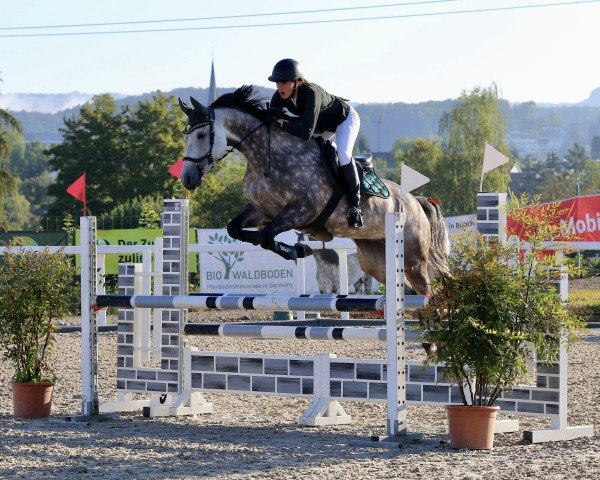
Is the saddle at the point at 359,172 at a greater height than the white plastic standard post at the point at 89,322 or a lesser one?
greater

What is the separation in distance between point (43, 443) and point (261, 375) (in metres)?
1.45

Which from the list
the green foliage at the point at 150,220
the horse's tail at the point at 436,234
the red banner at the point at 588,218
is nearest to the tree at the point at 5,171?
the green foliage at the point at 150,220

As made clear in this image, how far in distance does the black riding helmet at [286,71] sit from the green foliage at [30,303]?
177 cm

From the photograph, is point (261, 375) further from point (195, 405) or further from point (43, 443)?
point (43, 443)

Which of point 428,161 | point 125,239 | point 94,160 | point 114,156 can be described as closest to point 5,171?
point 94,160

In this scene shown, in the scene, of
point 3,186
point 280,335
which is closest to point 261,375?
point 280,335

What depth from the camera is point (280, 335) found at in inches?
249

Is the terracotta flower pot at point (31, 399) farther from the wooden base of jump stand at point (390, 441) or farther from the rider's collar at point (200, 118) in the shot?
the wooden base of jump stand at point (390, 441)

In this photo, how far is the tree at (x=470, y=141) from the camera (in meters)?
49.3

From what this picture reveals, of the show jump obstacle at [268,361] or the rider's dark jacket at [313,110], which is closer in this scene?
the show jump obstacle at [268,361]

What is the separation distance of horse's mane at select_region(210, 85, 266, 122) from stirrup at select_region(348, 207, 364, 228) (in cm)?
78

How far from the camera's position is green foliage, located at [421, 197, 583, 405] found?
5.30 m

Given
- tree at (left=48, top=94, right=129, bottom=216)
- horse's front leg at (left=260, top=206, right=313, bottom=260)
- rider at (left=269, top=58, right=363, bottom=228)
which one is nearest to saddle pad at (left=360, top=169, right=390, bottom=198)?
rider at (left=269, top=58, right=363, bottom=228)

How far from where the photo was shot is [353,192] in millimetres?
6691
